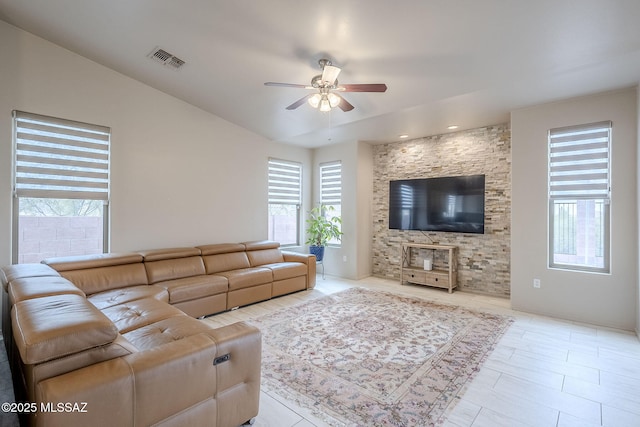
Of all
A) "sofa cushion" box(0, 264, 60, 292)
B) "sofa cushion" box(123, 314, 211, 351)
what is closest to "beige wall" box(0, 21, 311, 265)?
"sofa cushion" box(0, 264, 60, 292)

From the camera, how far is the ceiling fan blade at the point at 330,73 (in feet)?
9.17

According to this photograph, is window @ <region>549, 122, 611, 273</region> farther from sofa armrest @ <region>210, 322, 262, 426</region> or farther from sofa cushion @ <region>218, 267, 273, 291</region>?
sofa armrest @ <region>210, 322, 262, 426</region>

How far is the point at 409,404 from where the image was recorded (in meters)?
2.11

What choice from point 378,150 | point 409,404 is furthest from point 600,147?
point 409,404

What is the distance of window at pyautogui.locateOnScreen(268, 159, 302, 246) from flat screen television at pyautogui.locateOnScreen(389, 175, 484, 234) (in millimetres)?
2002

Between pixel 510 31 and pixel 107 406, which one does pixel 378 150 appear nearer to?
pixel 510 31

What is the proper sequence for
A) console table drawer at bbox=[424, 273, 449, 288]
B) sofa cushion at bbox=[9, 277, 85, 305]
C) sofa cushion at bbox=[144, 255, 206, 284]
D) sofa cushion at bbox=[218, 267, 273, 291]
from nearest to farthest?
sofa cushion at bbox=[9, 277, 85, 305] → sofa cushion at bbox=[144, 255, 206, 284] → sofa cushion at bbox=[218, 267, 273, 291] → console table drawer at bbox=[424, 273, 449, 288]

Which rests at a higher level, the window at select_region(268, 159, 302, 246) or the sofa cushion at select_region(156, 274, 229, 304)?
the window at select_region(268, 159, 302, 246)

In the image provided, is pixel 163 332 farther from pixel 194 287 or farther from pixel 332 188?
→ pixel 332 188

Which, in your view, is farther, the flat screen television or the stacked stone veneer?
the flat screen television

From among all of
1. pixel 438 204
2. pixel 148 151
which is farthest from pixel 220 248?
pixel 438 204

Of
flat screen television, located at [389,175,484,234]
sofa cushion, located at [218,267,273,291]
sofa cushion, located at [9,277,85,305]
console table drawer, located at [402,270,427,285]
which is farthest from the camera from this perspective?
console table drawer, located at [402,270,427,285]

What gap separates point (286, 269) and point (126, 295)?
88.2 inches

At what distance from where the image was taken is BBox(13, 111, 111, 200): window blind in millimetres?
3320
